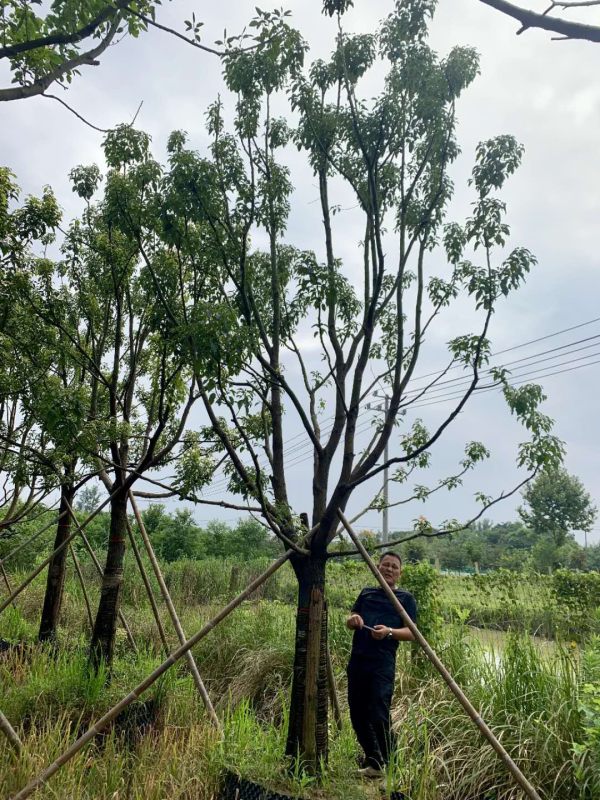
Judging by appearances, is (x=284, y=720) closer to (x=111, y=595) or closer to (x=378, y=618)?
(x=378, y=618)

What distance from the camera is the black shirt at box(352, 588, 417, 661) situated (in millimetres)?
4246

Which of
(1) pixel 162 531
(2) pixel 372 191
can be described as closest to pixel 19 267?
(2) pixel 372 191

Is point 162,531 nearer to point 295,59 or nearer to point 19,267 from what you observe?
point 19,267

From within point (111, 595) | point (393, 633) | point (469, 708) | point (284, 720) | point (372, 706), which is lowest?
point (284, 720)

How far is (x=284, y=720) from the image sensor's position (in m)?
4.71

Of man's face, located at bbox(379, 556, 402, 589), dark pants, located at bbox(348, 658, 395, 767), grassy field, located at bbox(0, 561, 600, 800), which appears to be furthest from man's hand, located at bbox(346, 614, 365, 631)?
grassy field, located at bbox(0, 561, 600, 800)

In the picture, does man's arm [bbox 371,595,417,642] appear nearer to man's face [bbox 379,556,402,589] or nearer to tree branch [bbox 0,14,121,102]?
man's face [bbox 379,556,402,589]

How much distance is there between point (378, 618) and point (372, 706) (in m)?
0.55

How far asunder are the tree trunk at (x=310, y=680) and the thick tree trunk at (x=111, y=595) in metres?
2.71

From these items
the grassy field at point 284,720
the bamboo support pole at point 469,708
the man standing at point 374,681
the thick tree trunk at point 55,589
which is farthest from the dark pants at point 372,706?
the thick tree trunk at point 55,589

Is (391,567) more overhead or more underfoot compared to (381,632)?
more overhead

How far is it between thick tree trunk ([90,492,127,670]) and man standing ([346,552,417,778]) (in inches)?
113

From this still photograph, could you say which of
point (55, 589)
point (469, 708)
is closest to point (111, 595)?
point (55, 589)

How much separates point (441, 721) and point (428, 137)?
4.20m
